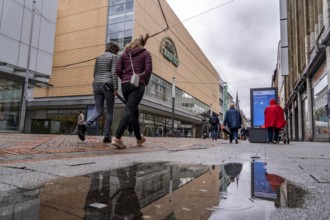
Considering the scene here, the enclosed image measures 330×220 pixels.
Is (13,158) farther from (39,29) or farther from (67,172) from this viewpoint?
(39,29)

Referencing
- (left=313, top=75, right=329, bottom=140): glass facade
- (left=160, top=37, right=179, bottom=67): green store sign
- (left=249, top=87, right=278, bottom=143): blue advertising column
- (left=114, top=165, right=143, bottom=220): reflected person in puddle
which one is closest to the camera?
(left=114, top=165, right=143, bottom=220): reflected person in puddle

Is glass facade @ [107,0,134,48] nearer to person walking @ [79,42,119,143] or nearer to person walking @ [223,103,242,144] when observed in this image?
person walking @ [223,103,242,144]

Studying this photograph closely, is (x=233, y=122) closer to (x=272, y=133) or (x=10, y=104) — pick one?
(x=272, y=133)

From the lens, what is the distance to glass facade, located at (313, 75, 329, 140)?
13.8 metres

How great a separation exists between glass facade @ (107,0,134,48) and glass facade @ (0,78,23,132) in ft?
37.6

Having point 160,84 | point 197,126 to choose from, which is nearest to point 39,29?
point 160,84

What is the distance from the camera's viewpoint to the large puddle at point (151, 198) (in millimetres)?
1107

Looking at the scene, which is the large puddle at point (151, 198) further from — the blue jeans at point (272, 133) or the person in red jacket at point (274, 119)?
the blue jeans at point (272, 133)

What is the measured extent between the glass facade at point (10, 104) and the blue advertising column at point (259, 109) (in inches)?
562

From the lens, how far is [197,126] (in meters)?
53.3

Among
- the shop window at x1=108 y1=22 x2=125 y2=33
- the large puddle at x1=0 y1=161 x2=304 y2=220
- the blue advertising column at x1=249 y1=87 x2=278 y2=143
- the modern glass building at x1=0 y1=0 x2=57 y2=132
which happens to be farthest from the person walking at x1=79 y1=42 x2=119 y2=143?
the shop window at x1=108 y1=22 x2=125 y2=33

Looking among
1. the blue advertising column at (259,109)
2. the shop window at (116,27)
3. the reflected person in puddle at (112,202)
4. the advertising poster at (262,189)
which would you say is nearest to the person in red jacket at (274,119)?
the blue advertising column at (259,109)

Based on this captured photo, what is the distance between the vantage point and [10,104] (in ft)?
56.6

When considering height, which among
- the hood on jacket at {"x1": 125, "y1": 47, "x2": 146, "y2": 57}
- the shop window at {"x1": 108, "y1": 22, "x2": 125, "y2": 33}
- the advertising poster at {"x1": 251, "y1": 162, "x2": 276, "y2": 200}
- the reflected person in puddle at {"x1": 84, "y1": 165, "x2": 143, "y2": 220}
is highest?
the shop window at {"x1": 108, "y1": 22, "x2": 125, "y2": 33}
